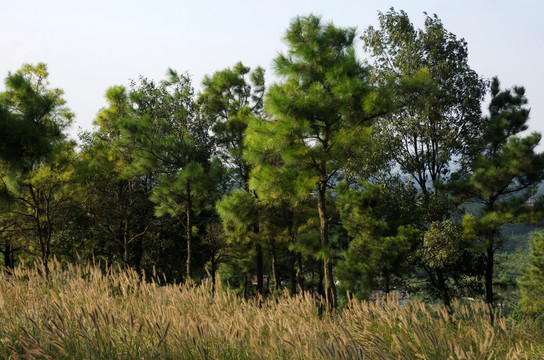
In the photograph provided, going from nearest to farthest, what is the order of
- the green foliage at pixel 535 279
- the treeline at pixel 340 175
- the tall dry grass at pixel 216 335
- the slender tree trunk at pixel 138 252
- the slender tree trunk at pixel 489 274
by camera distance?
the tall dry grass at pixel 216 335
the treeline at pixel 340 175
the slender tree trunk at pixel 489 274
the slender tree trunk at pixel 138 252
the green foliage at pixel 535 279

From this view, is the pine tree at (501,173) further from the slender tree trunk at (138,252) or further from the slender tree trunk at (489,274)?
the slender tree trunk at (138,252)

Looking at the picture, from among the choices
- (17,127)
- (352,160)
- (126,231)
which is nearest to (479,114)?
(352,160)

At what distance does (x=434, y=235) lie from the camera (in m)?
17.3

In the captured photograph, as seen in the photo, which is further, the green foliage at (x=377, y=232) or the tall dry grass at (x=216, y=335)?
the green foliage at (x=377, y=232)

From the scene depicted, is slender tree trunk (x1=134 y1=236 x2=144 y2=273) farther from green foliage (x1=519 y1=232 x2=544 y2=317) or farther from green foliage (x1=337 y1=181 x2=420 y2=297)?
green foliage (x1=519 y1=232 x2=544 y2=317)

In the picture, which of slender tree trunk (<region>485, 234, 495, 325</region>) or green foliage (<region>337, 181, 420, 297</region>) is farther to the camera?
slender tree trunk (<region>485, 234, 495, 325</region>)

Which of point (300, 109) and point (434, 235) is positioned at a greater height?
point (300, 109)

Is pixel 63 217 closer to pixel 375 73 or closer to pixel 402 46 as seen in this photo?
pixel 375 73

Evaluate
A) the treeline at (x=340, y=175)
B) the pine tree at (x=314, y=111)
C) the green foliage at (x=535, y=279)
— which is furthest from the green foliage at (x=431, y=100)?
the green foliage at (x=535, y=279)

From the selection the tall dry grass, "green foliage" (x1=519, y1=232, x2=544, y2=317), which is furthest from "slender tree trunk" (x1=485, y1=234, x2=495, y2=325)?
"green foliage" (x1=519, y1=232, x2=544, y2=317)

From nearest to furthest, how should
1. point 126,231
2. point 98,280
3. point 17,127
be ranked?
point 98,280
point 17,127
point 126,231

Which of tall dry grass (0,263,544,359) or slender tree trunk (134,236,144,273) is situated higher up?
slender tree trunk (134,236,144,273)

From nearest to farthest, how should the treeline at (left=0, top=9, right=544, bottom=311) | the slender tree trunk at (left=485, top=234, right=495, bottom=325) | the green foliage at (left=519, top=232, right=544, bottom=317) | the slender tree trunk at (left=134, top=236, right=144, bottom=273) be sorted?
the treeline at (left=0, top=9, right=544, bottom=311)
the slender tree trunk at (left=485, top=234, right=495, bottom=325)
the slender tree trunk at (left=134, top=236, right=144, bottom=273)
the green foliage at (left=519, top=232, right=544, bottom=317)

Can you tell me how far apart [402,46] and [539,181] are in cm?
766
